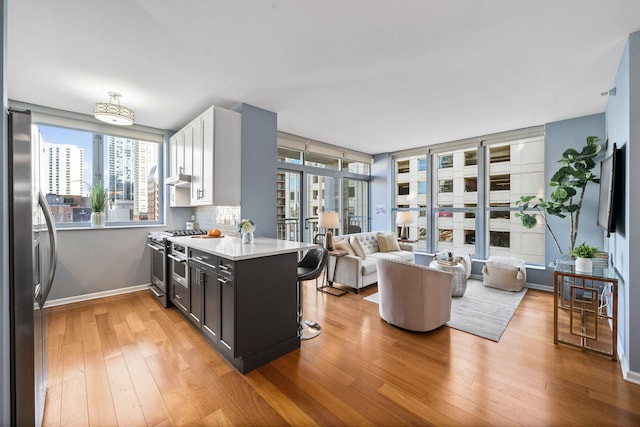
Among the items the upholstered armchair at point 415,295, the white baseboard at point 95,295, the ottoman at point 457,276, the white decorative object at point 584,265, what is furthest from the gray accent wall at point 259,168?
the white decorative object at point 584,265

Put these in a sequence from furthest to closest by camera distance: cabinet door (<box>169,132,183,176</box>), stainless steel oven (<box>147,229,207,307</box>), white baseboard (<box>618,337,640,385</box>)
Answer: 1. cabinet door (<box>169,132,183,176</box>)
2. stainless steel oven (<box>147,229,207,307</box>)
3. white baseboard (<box>618,337,640,385</box>)

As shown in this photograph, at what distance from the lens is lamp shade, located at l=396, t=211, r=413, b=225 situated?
234 inches

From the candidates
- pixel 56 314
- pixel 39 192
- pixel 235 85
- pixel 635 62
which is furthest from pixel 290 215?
pixel 635 62

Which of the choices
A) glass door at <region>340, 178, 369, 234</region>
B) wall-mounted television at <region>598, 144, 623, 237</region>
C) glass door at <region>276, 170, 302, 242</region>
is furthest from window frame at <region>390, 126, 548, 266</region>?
glass door at <region>276, 170, 302, 242</region>

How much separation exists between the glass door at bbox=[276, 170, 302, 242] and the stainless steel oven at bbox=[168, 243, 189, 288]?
203 cm

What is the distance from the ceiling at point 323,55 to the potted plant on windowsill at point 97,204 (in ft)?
3.49

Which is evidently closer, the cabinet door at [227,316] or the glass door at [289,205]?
the cabinet door at [227,316]

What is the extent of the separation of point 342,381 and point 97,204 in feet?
13.6

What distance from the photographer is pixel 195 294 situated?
283 cm

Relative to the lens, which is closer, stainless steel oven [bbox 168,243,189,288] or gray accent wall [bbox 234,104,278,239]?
stainless steel oven [bbox 168,243,189,288]

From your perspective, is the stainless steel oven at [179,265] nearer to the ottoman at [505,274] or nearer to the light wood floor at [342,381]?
the light wood floor at [342,381]

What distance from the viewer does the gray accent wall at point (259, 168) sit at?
11.8ft

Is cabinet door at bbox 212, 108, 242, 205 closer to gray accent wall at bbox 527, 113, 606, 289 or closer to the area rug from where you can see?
the area rug

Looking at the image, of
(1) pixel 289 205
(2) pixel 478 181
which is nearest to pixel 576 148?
(2) pixel 478 181
